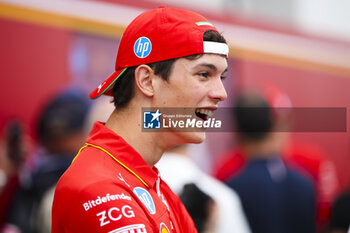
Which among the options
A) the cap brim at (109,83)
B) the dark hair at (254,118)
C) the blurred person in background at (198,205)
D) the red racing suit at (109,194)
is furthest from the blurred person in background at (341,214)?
the cap brim at (109,83)

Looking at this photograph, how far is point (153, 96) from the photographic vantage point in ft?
7.81

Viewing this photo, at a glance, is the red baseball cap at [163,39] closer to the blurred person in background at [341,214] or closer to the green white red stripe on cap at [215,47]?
the green white red stripe on cap at [215,47]

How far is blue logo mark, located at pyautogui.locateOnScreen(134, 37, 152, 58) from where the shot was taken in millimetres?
2346

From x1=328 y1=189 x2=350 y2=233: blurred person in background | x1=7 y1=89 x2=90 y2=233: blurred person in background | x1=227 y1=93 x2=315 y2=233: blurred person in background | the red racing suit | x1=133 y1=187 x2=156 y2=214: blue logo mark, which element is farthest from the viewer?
x1=227 y1=93 x2=315 y2=233: blurred person in background

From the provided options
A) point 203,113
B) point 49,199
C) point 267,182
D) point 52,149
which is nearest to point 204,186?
point 267,182

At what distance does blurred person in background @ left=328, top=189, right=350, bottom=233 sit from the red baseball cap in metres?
2.36

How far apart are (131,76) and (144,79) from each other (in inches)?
2.5

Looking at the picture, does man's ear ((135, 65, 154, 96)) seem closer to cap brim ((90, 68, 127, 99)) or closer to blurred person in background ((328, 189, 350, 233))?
cap brim ((90, 68, 127, 99))

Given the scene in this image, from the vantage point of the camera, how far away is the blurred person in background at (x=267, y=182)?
14.4 ft

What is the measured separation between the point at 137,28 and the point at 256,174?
234 centimetres

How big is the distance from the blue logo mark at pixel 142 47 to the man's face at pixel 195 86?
12 centimetres

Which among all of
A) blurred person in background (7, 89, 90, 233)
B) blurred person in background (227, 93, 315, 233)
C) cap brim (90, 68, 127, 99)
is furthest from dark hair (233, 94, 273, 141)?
cap brim (90, 68, 127, 99)

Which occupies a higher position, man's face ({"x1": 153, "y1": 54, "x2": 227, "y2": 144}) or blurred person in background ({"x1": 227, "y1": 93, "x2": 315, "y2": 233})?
man's face ({"x1": 153, "y1": 54, "x2": 227, "y2": 144})

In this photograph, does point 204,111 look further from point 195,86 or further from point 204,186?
point 204,186
